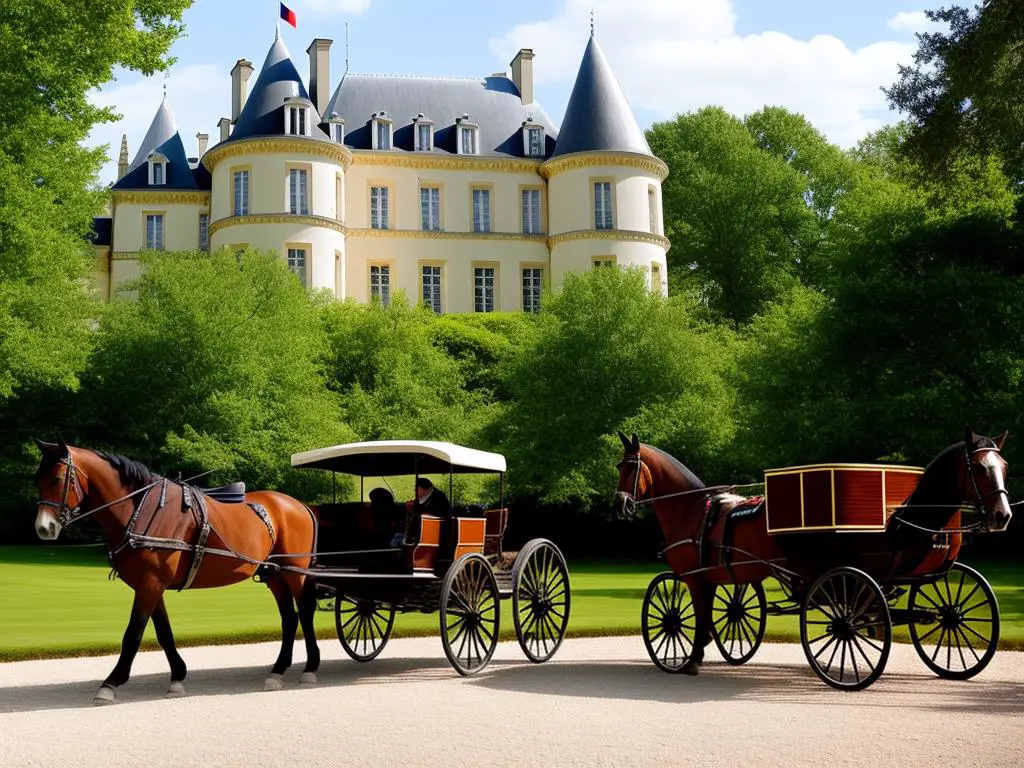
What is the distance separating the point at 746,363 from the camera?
119 feet

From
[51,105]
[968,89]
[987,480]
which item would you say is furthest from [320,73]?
[987,480]

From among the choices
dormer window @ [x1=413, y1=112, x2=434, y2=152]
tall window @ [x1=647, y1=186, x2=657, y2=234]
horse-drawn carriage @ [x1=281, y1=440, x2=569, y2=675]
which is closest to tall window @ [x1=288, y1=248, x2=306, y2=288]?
dormer window @ [x1=413, y1=112, x2=434, y2=152]

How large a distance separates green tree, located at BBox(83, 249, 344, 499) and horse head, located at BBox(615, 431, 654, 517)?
2839 cm

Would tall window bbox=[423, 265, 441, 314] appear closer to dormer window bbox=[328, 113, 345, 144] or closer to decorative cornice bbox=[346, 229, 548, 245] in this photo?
decorative cornice bbox=[346, 229, 548, 245]

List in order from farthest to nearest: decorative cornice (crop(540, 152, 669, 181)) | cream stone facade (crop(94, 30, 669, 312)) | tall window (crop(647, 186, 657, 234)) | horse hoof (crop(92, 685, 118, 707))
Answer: tall window (crop(647, 186, 657, 234)), decorative cornice (crop(540, 152, 669, 181)), cream stone facade (crop(94, 30, 669, 312)), horse hoof (crop(92, 685, 118, 707))

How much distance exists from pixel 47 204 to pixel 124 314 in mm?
17722

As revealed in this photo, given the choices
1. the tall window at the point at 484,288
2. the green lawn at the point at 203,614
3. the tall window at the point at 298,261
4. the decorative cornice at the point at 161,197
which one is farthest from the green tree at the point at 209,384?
the decorative cornice at the point at 161,197

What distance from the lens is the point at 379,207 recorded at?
63719mm

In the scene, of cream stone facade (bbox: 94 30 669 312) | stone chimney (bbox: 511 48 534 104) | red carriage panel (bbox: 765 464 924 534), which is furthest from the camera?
stone chimney (bbox: 511 48 534 104)

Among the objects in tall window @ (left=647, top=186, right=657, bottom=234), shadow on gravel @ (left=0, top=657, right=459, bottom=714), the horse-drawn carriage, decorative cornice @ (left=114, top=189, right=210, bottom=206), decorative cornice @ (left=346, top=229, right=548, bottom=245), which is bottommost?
shadow on gravel @ (left=0, top=657, right=459, bottom=714)

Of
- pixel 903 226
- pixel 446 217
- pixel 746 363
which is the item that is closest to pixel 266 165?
pixel 446 217

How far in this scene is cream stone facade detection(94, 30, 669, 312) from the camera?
60062 millimetres

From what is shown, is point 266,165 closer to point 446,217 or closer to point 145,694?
point 446,217

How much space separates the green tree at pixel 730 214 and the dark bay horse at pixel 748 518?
50.2 meters
